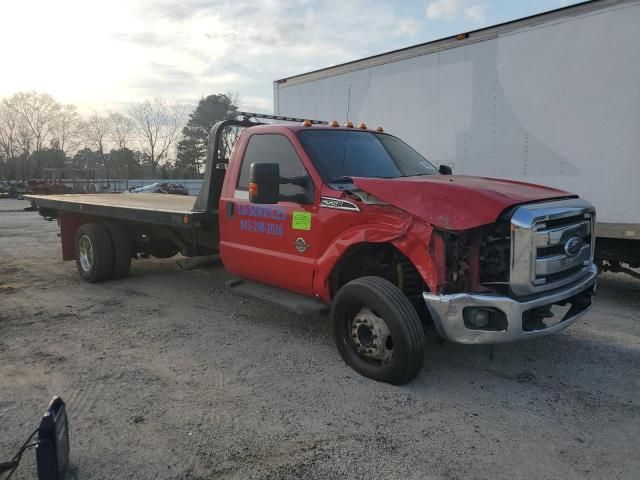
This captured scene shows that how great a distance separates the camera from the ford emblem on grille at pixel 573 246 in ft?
12.7

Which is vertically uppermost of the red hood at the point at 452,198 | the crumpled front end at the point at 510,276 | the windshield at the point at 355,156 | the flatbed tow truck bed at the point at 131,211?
the windshield at the point at 355,156

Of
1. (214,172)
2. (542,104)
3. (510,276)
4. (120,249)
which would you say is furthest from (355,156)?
(120,249)

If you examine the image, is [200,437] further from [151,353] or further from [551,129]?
[551,129]

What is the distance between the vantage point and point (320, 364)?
14.3ft

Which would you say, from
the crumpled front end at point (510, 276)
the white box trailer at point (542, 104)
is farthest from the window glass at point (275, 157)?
the white box trailer at point (542, 104)

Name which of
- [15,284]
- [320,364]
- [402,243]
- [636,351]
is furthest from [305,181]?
[15,284]

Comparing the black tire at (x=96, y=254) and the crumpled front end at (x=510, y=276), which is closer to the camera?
the crumpled front end at (x=510, y=276)

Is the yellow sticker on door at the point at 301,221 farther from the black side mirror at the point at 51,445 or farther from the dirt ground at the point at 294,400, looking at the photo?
the black side mirror at the point at 51,445

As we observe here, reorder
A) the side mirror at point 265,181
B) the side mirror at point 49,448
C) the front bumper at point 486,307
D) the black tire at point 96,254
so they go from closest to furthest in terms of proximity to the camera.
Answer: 1. the side mirror at point 49,448
2. the front bumper at point 486,307
3. the side mirror at point 265,181
4. the black tire at point 96,254

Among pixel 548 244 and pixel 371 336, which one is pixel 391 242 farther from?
pixel 548 244

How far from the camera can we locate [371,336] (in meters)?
4.06

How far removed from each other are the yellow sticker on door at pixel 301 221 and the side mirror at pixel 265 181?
1.09 ft

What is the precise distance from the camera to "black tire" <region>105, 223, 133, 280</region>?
735 cm

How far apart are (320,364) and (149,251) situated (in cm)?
438
